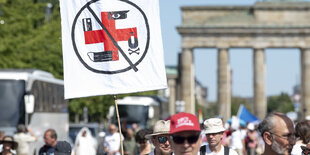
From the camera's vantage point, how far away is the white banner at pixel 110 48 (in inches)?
344

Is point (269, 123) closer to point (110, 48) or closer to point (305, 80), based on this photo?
point (110, 48)

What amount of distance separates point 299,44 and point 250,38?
16.5 ft

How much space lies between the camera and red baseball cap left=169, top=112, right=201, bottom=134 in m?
5.90

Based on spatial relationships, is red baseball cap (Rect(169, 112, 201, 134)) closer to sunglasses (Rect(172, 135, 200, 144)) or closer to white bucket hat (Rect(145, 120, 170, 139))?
sunglasses (Rect(172, 135, 200, 144))

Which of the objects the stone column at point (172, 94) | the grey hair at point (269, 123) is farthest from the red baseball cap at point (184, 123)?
the stone column at point (172, 94)

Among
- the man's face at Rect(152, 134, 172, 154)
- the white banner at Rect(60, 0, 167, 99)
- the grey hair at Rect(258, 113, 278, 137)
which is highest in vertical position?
the white banner at Rect(60, 0, 167, 99)

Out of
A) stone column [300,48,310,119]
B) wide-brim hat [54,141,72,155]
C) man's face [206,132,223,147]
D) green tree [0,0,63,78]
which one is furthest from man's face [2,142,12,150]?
stone column [300,48,310,119]

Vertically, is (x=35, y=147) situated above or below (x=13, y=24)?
below

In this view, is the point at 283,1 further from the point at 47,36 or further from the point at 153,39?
the point at 153,39

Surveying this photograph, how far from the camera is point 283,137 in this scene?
6.14 m

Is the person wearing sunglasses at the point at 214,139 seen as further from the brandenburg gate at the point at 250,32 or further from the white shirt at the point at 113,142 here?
the brandenburg gate at the point at 250,32

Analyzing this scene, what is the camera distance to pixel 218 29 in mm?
84375

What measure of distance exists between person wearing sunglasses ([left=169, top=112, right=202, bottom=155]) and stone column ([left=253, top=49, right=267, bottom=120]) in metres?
80.4

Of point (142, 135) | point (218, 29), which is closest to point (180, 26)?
point (218, 29)
